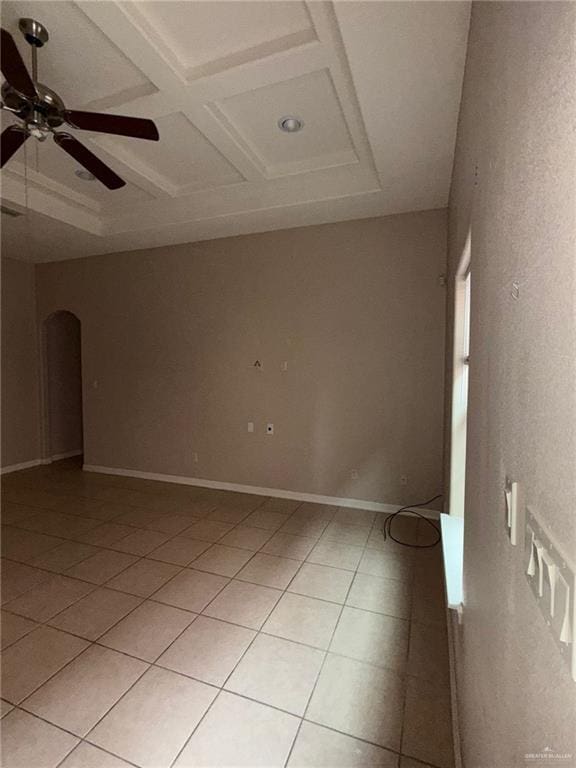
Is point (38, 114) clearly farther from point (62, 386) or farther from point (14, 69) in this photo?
point (62, 386)

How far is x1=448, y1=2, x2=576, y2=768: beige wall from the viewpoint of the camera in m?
0.43

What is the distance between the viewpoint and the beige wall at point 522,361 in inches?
17.0

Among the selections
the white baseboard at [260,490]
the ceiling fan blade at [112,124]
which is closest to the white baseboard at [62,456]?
the white baseboard at [260,490]

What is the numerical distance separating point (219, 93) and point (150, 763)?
3.39 metres

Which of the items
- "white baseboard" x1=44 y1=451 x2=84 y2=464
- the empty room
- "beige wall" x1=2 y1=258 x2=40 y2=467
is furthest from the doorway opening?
"white baseboard" x1=44 y1=451 x2=84 y2=464

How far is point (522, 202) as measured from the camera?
2.08ft

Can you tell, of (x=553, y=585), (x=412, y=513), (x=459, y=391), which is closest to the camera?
(x=553, y=585)

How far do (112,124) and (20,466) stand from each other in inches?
203

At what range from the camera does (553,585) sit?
0.44m

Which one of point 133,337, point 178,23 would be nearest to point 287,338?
point 133,337

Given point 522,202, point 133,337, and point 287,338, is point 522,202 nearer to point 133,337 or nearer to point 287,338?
point 287,338

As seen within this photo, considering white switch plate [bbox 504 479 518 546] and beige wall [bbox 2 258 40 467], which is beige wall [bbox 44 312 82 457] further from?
white switch plate [bbox 504 479 518 546]

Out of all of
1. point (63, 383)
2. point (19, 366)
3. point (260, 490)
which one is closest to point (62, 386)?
point (63, 383)

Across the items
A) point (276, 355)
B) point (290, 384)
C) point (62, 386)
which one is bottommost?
point (62, 386)
